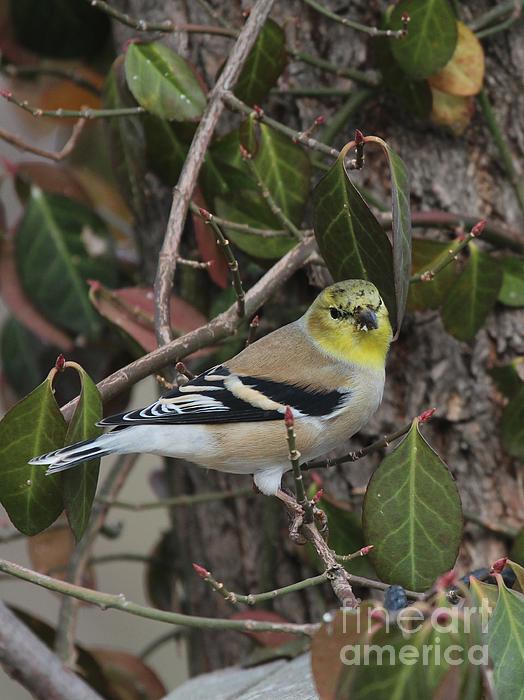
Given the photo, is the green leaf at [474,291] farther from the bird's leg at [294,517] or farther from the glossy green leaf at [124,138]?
the glossy green leaf at [124,138]

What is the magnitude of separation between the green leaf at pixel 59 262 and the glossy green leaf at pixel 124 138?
353 millimetres

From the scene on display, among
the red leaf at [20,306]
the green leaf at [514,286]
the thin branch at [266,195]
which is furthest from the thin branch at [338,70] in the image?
the red leaf at [20,306]

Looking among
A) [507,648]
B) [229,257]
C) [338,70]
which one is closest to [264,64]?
[338,70]

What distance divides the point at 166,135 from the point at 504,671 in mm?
1428

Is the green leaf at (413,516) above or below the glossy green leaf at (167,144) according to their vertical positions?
below

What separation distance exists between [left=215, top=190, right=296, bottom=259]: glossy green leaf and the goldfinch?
0.75ft

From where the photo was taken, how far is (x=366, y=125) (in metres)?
2.36

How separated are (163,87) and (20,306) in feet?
2.69

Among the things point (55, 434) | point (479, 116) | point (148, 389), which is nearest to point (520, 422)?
point (479, 116)

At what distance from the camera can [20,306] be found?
2.65m

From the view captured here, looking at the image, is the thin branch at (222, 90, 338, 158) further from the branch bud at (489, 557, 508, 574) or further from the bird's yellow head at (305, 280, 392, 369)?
the branch bud at (489, 557, 508, 574)

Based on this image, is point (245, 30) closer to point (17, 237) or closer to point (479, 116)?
point (479, 116)

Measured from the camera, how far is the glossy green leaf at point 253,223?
220 cm

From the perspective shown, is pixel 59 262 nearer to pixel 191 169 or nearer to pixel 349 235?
pixel 191 169
